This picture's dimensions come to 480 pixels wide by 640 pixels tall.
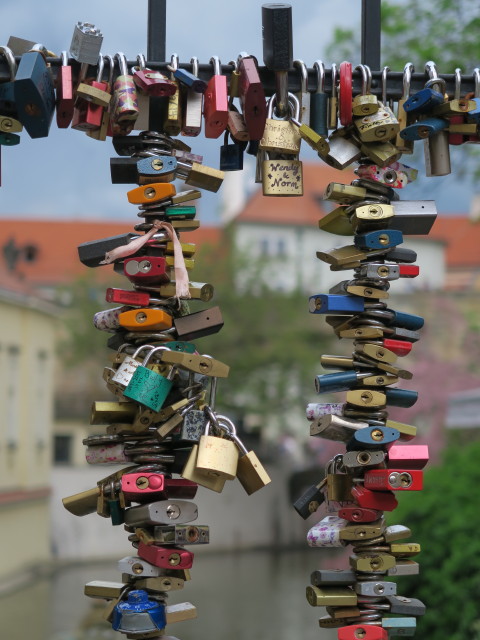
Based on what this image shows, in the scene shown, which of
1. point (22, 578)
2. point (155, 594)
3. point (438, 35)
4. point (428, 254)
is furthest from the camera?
point (428, 254)

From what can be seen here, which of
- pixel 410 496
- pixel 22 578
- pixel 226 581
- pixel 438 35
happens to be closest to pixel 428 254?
pixel 226 581

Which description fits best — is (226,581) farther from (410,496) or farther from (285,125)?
(285,125)

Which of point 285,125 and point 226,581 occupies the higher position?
point 285,125

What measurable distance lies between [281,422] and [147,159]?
22793mm

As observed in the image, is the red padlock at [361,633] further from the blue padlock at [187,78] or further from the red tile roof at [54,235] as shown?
the red tile roof at [54,235]

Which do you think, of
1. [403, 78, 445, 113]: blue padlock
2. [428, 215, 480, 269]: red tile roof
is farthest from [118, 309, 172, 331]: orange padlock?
[428, 215, 480, 269]: red tile roof

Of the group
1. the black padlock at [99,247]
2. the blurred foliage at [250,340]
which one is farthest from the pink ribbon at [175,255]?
the blurred foliage at [250,340]

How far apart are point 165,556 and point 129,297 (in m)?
0.51

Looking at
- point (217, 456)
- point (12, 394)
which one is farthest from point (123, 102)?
point (12, 394)

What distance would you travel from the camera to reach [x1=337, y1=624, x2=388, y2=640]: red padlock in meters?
2.02

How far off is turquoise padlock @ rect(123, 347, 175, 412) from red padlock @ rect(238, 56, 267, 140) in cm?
54

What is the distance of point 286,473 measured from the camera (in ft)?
80.2

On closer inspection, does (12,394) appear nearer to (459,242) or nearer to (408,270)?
(408,270)

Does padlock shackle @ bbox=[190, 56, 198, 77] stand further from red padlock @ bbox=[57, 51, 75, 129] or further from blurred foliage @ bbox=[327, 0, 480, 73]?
blurred foliage @ bbox=[327, 0, 480, 73]
